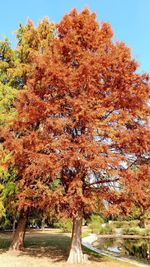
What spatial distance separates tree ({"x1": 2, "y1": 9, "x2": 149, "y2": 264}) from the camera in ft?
35.3

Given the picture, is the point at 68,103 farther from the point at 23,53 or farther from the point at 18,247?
the point at 18,247

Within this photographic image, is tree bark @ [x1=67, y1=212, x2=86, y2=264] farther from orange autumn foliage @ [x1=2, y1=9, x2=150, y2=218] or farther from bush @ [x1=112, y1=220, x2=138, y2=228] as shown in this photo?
bush @ [x1=112, y1=220, x2=138, y2=228]

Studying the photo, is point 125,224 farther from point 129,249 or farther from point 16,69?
point 16,69

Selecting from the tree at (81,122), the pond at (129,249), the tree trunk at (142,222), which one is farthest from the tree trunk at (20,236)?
the tree trunk at (142,222)

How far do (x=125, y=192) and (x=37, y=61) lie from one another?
6.83 meters

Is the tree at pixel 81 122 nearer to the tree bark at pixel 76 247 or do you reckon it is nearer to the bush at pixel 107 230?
the tree bark at pixel 76 247

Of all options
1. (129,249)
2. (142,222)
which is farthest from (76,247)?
(142,222)

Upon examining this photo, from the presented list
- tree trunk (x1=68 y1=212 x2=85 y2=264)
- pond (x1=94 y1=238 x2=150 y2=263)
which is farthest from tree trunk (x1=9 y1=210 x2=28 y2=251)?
pond (x1=94 y1=238 x2=150 y2=263)

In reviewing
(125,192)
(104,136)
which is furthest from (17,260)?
(104,136)

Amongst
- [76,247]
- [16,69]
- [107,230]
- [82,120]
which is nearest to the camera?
[82,120]

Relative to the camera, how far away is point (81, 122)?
11648mm

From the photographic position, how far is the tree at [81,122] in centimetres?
1076

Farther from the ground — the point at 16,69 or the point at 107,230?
the point at 16,69

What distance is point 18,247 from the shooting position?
47.6 ft
